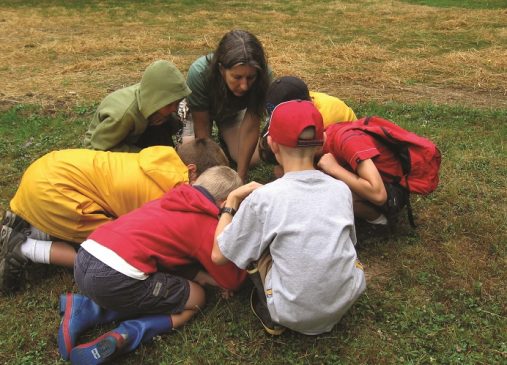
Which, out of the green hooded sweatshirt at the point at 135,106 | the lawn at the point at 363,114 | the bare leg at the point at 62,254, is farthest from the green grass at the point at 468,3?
the bare leg at the point at 62,254

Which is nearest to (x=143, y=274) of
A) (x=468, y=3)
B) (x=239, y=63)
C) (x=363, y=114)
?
(x=239, y=63)

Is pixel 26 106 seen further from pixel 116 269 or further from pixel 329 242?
pixel 329 242

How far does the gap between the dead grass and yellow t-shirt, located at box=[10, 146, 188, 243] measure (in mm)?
3911

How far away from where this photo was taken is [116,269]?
2480mm

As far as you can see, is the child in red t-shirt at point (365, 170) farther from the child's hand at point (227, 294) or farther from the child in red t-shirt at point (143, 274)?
the child's hand at point (227, 294)

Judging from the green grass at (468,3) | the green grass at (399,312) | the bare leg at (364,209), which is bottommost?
the green grass at (468,3)

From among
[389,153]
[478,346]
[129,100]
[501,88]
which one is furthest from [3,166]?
[501,88]

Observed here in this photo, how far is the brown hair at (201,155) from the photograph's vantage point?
10.7ft

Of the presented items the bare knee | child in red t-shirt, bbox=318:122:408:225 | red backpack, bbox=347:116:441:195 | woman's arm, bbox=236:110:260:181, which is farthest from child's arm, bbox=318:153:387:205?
woman's arm, bbox=236:110:260:181

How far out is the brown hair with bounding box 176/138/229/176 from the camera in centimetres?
325

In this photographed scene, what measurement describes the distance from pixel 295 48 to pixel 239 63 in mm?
6596

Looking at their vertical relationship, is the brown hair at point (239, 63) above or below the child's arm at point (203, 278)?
above

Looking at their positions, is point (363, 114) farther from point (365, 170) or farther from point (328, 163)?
point (365, 170)

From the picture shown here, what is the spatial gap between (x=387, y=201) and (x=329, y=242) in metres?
1.02
